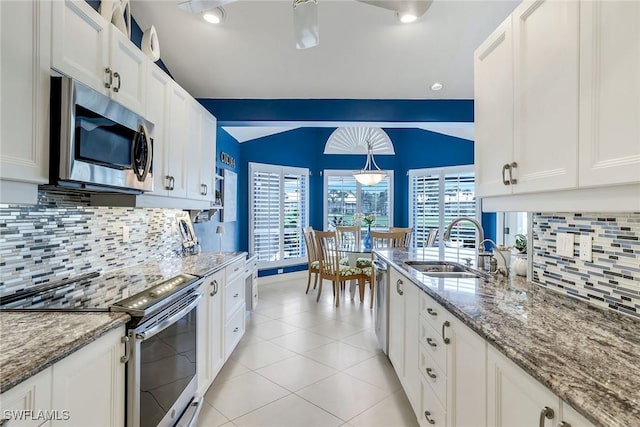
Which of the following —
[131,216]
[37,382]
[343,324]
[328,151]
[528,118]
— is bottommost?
[343,324]

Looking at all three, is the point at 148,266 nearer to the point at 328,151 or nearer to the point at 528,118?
the point at 528,118

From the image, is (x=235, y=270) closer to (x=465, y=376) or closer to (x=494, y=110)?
(x=465, y=376)

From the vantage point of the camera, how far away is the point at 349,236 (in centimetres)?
614

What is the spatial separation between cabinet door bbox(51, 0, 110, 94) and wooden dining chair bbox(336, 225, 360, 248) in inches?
164

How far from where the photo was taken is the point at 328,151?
653cm

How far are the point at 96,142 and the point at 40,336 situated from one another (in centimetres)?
87

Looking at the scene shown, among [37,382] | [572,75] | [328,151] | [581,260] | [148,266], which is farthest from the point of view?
[328,151]

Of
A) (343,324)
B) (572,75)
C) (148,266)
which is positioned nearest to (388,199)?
(343,324)

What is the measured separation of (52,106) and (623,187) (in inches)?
79.4

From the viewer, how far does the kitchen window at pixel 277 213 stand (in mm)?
5723

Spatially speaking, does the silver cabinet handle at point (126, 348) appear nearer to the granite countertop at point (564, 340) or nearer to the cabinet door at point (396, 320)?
the granite countertop at point (564, 340)

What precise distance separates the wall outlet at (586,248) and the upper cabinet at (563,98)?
333mm

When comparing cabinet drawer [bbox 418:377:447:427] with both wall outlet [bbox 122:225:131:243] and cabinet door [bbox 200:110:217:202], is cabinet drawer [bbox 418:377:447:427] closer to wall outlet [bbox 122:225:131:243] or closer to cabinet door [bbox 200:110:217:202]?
wall outlet [bbox 122:225:131:243]

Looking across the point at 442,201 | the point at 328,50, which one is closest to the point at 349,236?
the point at 442,201
